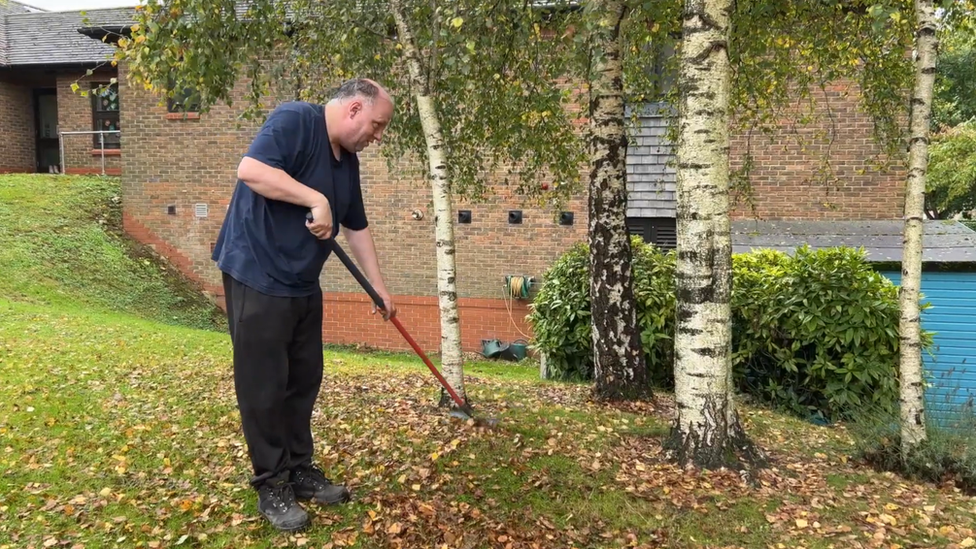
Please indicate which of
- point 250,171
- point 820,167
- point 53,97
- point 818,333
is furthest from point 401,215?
point 53,97

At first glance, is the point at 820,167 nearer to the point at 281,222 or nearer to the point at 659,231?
the point at 659,231

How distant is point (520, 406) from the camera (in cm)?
532

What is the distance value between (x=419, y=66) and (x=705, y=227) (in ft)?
7.58

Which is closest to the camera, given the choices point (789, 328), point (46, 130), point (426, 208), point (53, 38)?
point (789, 328)

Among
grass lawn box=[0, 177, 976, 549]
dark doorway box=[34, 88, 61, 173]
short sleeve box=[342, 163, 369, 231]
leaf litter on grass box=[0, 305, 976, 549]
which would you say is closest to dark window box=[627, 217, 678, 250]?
grass lawn box=[0, 177, 976, 549]

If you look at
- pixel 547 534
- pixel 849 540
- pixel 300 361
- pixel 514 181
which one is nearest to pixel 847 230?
pixel 514 181

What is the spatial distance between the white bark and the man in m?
1.68

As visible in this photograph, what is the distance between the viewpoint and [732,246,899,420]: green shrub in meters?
6.22

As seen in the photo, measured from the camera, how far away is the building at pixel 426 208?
34.4 feet

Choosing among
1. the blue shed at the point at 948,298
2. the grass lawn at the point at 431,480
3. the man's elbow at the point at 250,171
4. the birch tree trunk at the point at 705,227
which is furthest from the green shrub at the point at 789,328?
the man's elbow at the point at 250,171

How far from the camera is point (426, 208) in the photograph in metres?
12.1

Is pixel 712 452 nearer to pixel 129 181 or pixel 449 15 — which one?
pixel 449 15

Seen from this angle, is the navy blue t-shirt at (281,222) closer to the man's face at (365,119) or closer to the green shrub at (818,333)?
the man's face at (365,119)

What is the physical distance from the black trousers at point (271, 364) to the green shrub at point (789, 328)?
4.34 m
